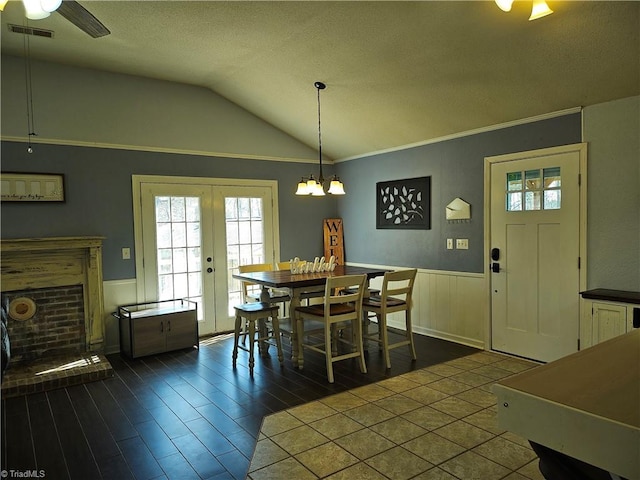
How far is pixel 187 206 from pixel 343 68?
254 centimetres

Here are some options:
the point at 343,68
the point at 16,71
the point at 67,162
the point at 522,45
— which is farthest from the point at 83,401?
the point at 522,45

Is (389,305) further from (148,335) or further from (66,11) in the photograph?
(66,11)

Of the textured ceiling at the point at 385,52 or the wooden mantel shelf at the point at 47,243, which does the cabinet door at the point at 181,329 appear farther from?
the textured ceiling at the point at 385,52

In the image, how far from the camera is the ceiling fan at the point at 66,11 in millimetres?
1999

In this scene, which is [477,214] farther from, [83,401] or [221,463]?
[83,401]

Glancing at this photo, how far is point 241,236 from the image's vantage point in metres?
5.93

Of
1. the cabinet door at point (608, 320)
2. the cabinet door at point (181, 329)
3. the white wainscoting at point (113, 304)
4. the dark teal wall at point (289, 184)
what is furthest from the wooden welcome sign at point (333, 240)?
the cabinet door at point (608, 320)

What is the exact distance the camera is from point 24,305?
14.4 feet

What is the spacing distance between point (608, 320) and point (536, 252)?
90 cm

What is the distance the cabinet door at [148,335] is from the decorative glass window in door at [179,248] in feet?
1.86

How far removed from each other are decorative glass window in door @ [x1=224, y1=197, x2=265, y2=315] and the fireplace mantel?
5.31 feet

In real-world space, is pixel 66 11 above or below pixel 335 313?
above

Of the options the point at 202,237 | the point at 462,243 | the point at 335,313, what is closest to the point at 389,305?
the point at 335,313

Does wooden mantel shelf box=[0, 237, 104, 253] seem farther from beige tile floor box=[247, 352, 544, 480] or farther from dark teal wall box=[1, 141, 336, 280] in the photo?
beige tile floor box=[247, 352, 544, 480]
